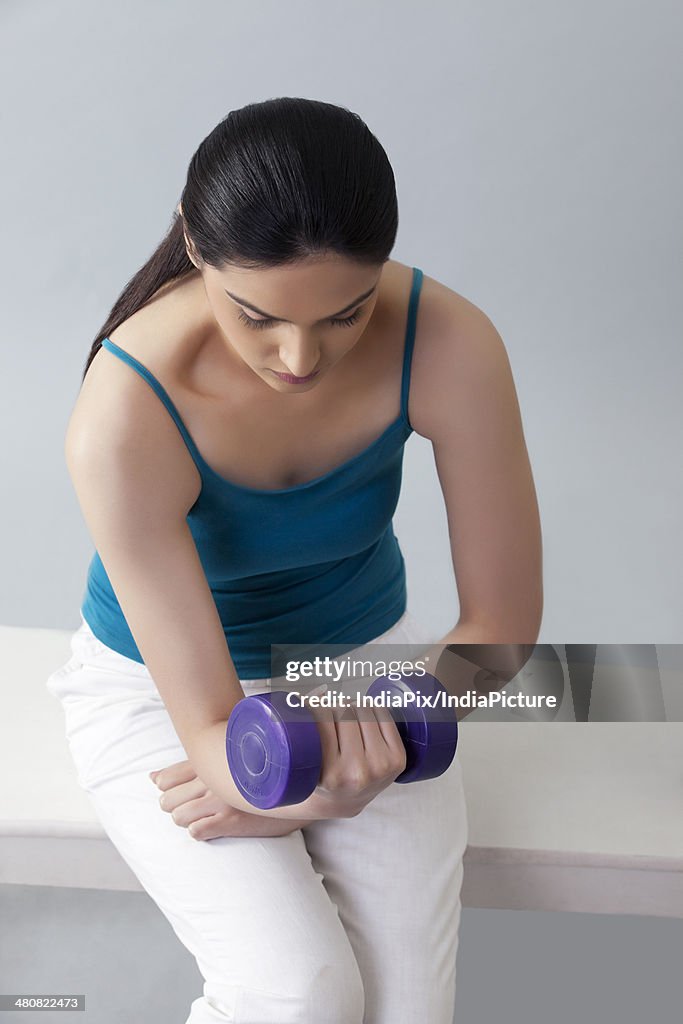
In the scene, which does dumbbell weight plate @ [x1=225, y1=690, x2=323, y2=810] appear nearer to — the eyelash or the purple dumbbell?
the purple dumbbell

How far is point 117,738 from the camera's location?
168 cm

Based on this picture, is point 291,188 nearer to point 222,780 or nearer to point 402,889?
point 222,780

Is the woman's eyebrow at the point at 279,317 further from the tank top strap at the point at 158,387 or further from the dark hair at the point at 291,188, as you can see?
the tank top strap at the point at 158,387

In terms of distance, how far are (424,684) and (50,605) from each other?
6.08ft

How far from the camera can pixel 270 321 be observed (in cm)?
130

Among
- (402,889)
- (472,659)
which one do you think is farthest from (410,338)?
(402,889)

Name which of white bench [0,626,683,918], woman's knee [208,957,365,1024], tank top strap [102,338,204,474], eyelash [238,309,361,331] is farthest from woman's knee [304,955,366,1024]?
eyelash [238,309,361,331]

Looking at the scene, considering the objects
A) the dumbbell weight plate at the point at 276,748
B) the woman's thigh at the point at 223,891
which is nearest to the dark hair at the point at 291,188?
the dumbbell weight plate at the point at 276,748

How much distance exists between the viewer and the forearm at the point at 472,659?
1640 mm

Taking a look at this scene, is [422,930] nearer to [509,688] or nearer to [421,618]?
[509,688]

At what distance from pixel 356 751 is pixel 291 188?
58 cm

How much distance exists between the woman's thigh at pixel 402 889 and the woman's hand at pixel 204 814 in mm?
72

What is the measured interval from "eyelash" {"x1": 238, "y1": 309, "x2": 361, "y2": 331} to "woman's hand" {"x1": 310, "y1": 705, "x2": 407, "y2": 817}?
402 millimetres

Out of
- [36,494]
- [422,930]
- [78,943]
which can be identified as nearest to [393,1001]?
[422,930]
